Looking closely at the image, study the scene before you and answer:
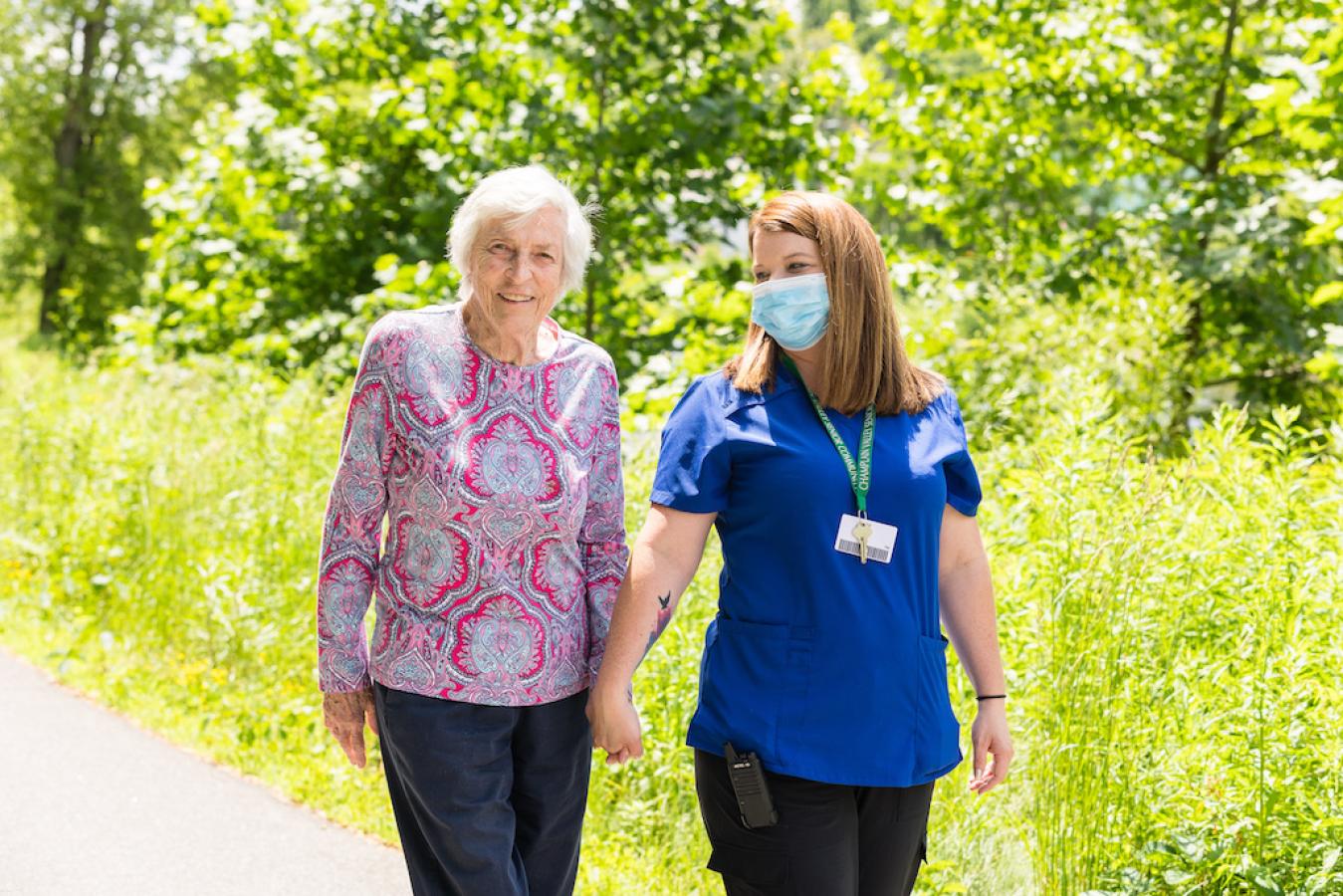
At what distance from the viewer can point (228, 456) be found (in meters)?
7.52

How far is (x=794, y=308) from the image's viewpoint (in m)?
2.56

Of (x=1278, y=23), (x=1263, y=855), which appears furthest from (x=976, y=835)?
(x=1278, y=23)

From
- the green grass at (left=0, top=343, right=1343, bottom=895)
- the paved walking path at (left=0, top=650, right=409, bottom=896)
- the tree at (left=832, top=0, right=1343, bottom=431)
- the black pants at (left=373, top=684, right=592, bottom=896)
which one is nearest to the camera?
the black pants at (left=373, top=684, right=592, bottom=896)

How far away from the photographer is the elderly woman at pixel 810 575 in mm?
2469

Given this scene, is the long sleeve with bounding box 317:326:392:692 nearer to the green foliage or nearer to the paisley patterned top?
the paisley patterned top

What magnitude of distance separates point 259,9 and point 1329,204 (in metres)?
7.80

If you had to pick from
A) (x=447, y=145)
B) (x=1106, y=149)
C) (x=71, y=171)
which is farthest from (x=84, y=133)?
(x=1106, y=149)

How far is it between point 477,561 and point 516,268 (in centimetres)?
59

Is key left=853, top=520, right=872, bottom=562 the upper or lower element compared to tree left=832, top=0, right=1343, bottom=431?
lower

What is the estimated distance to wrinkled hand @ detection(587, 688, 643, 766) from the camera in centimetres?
264

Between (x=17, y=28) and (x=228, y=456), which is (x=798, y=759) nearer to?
(x=228, y=456)

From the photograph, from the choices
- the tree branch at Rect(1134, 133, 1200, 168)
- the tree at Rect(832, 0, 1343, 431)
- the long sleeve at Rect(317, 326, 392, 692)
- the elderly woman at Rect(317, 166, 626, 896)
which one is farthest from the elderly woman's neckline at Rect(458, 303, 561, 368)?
the tree branch at Rect(1134, 133, 1200, 168)

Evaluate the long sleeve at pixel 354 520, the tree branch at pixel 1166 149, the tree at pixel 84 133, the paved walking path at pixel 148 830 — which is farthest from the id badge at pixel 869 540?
the tree at pixel 84 133

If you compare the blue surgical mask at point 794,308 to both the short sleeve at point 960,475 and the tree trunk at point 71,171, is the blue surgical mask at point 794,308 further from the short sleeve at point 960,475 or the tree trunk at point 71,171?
the tree trunk at point 71,171
